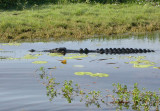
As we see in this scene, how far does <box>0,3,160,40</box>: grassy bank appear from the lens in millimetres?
14945

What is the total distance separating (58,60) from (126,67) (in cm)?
204

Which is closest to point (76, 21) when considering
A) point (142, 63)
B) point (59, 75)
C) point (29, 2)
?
point (29, 2)

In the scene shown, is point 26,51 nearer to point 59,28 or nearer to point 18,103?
point 59,28

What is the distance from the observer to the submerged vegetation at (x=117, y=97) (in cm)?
613

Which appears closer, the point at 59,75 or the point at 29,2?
the point at 59,75

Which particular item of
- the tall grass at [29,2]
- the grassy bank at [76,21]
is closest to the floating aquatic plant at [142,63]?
the grassy bank at [76,21]

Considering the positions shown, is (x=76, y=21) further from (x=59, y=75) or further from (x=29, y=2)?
(x=59, y=75)

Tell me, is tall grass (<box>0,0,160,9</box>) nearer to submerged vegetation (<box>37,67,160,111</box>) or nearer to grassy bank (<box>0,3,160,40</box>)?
grassy bank (<box>0,3,160,40</box>)

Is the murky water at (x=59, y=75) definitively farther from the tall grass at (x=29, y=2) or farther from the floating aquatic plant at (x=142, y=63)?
the tall grass at (x=29, y=2)

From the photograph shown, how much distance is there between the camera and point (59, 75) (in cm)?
827

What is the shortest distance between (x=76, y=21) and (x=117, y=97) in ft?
35.0

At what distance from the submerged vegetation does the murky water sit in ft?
0.51

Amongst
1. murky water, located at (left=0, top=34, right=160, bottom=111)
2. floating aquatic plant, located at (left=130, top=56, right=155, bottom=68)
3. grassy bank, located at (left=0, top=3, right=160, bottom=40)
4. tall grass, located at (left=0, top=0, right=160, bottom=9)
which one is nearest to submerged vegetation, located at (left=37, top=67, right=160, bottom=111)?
murky water, located at (left=0, top=34, right=160, bottom=111)

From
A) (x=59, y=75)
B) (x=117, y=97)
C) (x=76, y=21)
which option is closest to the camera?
(x=117, y=97)
